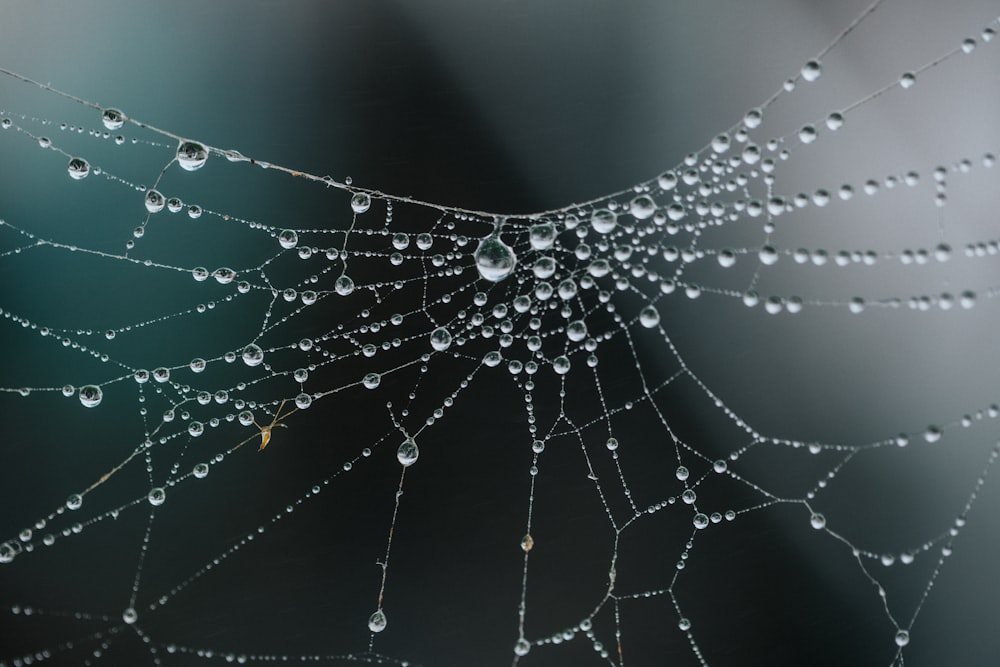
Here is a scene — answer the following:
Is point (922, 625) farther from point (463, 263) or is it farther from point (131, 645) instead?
point (131, 645)

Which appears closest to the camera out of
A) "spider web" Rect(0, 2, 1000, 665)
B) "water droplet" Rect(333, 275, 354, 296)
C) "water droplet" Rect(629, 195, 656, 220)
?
"water droplet" Rect(629, 195, 656, 220)

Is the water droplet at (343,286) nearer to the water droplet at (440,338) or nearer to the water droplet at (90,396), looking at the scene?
the water droplet at (440,338)

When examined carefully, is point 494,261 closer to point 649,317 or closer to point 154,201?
point 649,317

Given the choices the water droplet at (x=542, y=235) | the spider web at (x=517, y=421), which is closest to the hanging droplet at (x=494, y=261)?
the water droplet at (x=542, y=235)

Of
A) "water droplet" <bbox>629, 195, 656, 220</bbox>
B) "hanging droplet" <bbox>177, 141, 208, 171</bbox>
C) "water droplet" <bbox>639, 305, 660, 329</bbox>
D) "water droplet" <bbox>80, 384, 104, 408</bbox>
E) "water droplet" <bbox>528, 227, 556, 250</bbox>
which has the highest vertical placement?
"hanging droplet" <bbox>177, 141, 208, 171</bbox>

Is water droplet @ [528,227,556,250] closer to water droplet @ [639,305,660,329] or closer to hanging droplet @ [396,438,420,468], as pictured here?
water droplet @ [639,305,660,329]

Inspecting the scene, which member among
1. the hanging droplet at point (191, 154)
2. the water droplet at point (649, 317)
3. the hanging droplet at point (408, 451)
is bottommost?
the water droplet at point (649, 317)

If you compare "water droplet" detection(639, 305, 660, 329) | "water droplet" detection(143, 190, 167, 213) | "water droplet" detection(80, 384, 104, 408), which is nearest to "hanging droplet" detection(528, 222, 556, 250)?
"water droplet" detection(639, 305, 660, 329)

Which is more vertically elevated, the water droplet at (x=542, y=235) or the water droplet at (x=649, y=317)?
the water droplet at (x=542, y=235)

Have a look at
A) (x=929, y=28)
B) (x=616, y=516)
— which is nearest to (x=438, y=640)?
(x=616, y=516)

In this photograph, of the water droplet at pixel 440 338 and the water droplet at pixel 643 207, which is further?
the water droplet at pixel 440 338
